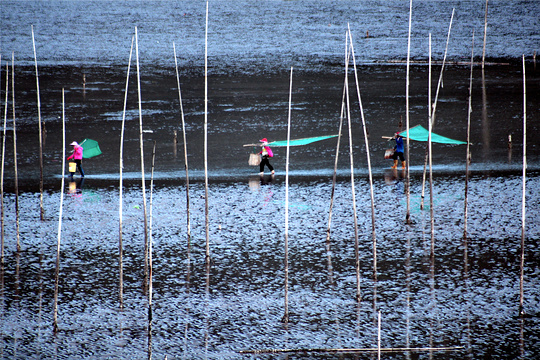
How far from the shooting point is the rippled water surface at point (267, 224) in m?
13.8

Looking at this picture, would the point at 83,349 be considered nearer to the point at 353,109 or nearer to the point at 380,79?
the point at 353,109

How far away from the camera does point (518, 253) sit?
58.5 feet

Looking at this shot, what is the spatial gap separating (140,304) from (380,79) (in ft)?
108

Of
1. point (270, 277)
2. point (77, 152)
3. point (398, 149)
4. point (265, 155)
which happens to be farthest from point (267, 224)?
point (77, 152)

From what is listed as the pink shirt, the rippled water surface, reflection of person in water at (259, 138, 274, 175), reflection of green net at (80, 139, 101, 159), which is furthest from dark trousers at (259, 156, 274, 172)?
the pink shirt

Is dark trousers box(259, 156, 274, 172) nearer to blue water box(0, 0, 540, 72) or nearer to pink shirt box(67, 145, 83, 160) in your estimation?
pink shirt box(67, 145, 83, 160)

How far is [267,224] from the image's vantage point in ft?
68.0

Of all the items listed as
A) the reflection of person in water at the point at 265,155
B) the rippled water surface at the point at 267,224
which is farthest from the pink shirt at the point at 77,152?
the reflection of person in water at the point at 265,155

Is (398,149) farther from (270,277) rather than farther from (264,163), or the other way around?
(270,277)

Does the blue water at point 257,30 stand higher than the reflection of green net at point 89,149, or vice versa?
the blue water at point 257,30

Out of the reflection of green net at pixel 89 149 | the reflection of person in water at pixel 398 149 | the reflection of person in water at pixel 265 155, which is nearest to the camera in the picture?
the reflection of person in water at pixel 265 155

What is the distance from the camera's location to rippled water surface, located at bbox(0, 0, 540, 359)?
13766mm

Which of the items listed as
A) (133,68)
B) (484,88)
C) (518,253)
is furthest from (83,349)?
(133,68)

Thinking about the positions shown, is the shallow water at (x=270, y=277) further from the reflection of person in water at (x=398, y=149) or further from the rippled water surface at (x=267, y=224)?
the reflection of person in water at (x=398, y=149)
